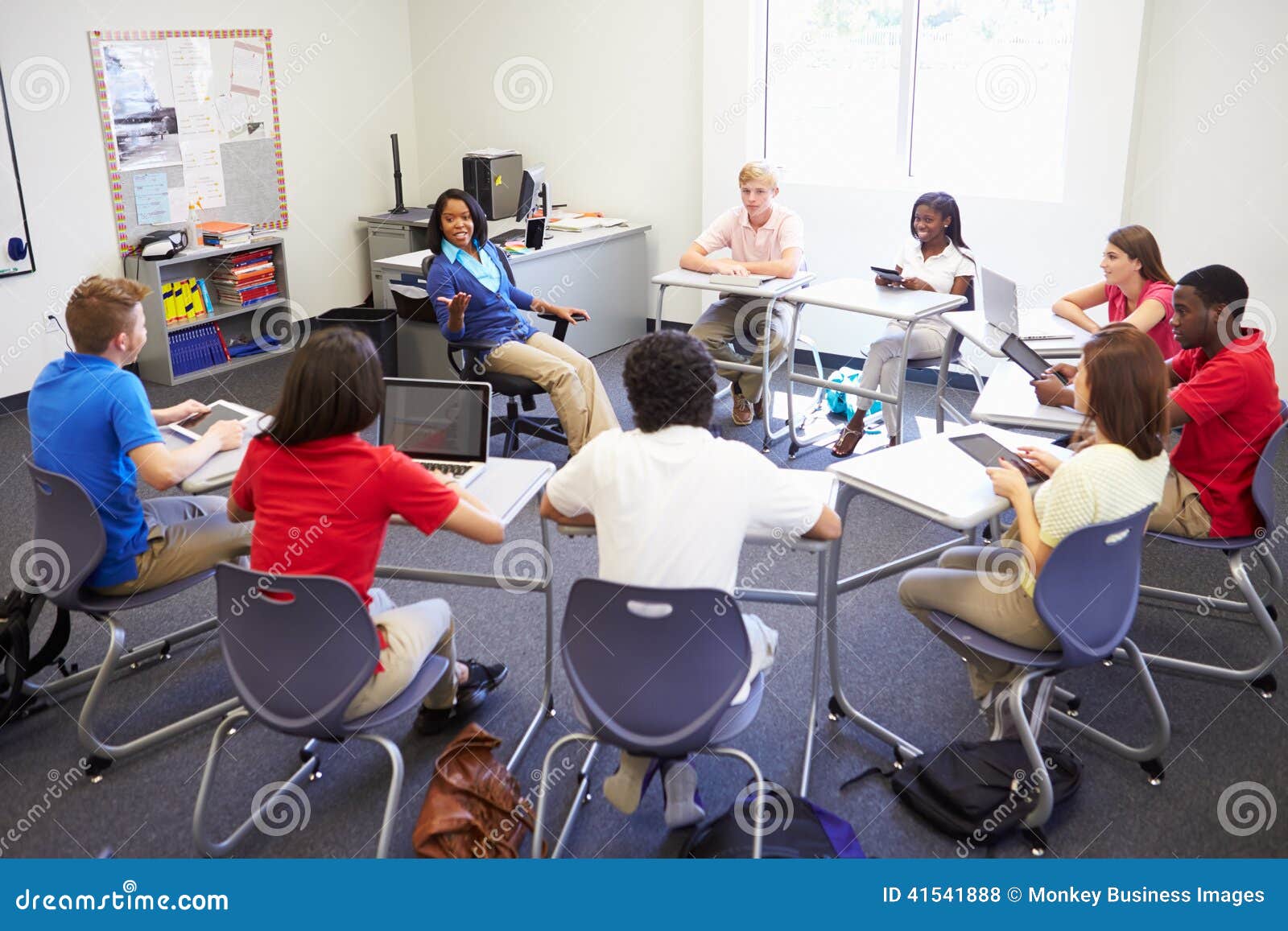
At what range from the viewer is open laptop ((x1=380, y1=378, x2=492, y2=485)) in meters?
2.91

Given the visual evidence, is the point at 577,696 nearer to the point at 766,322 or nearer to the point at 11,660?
the point at 11,660

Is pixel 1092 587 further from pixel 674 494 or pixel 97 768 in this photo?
pixel 97 768

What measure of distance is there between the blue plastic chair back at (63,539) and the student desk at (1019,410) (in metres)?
2.41

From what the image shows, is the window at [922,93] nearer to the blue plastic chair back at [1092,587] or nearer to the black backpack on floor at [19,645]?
the blue plastic chair back at [1092,587]

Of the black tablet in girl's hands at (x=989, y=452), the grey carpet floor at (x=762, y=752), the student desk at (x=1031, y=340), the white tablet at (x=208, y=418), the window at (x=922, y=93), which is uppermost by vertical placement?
the window at (x=922, y=93)

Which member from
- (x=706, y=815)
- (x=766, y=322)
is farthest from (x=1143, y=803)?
(x=766, y=322)

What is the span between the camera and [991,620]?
2.54 metres

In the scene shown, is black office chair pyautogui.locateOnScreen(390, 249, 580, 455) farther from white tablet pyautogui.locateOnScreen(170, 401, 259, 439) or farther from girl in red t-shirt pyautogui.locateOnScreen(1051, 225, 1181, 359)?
girl in red t-shirt pyautogui.locateOnScreen(1051, 225, 1181, 359)

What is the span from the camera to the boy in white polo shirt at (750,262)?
4.97 m

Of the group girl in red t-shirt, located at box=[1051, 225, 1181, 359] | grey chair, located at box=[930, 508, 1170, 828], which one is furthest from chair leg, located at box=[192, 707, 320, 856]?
girl in red t-shirt, located at box=[1051, 225, 1181, 359]

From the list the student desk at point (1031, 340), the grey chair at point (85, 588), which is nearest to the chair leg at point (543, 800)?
the grey chair at point (85, 588)

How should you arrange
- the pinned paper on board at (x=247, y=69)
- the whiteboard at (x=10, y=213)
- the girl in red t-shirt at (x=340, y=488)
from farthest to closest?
the pinned paper on board at (x=247, y=69), the whiteboard at (x=10, y=213), the girl in red t-shirt at (x=340, y=488)

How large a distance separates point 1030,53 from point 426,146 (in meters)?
3.86

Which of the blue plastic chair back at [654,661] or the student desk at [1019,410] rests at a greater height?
the student desk at [1019,410]
